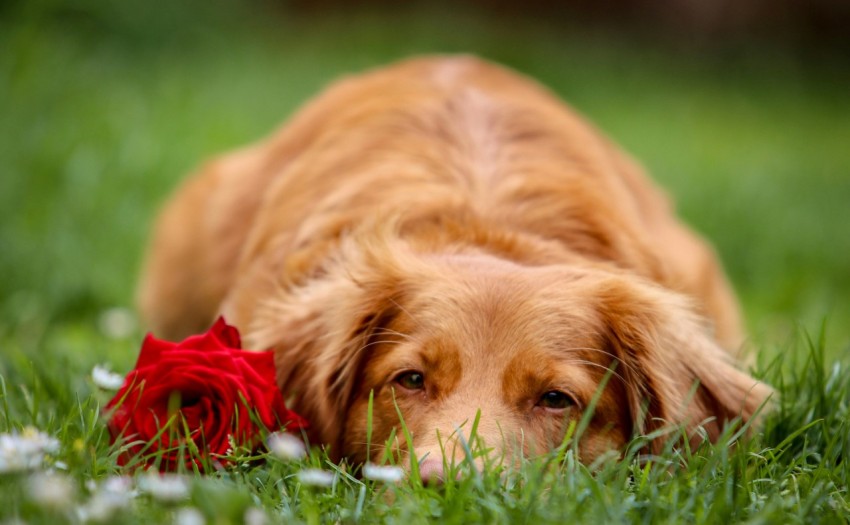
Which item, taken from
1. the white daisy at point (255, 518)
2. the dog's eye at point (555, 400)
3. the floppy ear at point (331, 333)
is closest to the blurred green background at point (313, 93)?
the floppy ear at point (331, 333)

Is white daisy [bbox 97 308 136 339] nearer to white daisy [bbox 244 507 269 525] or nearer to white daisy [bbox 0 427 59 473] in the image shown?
white daisy [bbox 0 427 59 473]

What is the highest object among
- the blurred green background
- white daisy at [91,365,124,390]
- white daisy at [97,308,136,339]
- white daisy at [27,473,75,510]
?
white daisy at [27,473,75,510]

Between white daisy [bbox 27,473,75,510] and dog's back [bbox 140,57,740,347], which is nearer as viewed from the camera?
white daisy [bbox 27,473,75,510]

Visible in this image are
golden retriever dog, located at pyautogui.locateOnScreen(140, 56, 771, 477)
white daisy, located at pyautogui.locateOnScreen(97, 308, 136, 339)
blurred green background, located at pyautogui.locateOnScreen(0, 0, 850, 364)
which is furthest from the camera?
blurred green background, located at pyautogui.locateOnScreen(0, 0, 850, 364)

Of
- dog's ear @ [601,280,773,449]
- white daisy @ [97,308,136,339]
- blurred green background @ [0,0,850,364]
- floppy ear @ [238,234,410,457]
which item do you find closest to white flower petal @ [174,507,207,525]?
floppy ear @ [238,234,410,457]

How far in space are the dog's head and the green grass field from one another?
6.8 inches

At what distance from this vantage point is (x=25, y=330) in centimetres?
486

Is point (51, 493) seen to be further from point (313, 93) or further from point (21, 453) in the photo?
point (313, 93)

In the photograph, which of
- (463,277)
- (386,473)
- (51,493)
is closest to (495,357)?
(463,277)

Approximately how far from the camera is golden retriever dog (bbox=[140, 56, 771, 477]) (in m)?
2.90

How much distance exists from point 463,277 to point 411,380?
0.34m

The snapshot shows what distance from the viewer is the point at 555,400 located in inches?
114

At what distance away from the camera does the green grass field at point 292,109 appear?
2418 millimetres

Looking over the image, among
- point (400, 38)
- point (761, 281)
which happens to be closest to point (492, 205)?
point (761, 281)
